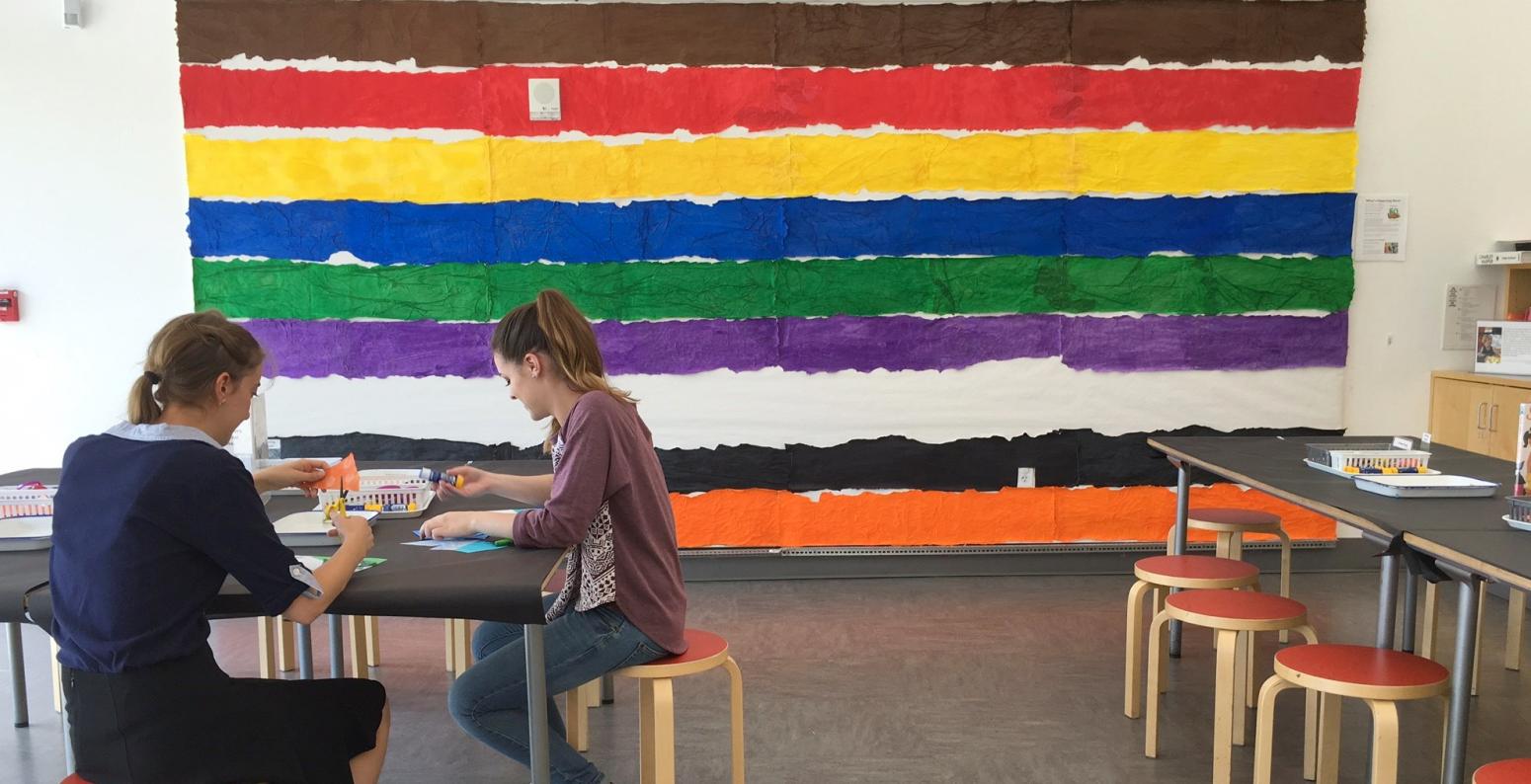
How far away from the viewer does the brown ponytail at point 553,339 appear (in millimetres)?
2307

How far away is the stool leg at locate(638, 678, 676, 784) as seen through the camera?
85.2 inches

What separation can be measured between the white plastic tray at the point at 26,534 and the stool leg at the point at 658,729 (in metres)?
1.18

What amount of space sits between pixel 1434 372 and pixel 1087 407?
1.44 m

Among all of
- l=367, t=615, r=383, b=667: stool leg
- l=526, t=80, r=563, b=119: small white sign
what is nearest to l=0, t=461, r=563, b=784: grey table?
l=367, t=615, r=383, b=667: stool leg

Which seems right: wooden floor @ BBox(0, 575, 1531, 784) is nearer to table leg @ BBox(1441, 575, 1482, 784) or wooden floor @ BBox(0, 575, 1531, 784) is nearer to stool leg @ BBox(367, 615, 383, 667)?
stool leg @ BBox(367, 615, 383, 667)

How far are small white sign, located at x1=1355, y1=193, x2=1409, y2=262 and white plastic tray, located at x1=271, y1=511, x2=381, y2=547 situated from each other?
13.3 ft

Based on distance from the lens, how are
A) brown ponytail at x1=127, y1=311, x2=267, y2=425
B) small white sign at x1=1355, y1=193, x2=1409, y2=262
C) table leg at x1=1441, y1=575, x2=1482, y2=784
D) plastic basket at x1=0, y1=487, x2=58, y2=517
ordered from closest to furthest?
1. brown ponytail at x1=127, y1=311, x2=267, y2=425
2. table leg at x1=1441, y1=575, x2=1482, y2=784
3. plastic basket at x1=0, y1=487, x2=58, y2=517
4. small white sign at x1=1355, y1=193, x2=1409, y2=262

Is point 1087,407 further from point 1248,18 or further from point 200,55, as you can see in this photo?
point 200,55

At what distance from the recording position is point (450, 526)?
7.54ft

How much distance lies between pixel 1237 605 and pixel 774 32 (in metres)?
2.86

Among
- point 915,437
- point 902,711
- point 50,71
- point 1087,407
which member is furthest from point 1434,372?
point 50,71

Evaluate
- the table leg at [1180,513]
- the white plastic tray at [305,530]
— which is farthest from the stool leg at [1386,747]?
the white plastic tray at [305,530]

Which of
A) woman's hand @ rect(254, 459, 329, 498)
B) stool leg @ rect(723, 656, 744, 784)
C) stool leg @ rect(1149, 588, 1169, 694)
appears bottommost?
stool leg @ rect(1149, 588, 1169, 694)

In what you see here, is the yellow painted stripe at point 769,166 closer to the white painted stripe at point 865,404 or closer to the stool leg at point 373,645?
the white painted stripe at point 865,404
